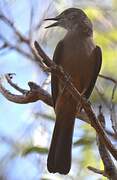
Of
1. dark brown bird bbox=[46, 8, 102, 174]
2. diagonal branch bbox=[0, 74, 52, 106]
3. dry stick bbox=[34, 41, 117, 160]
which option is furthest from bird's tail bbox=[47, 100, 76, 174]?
dry stick bbox=[34, 41, 117, 160]

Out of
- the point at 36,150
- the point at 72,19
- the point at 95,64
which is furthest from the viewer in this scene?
the point at 72,19

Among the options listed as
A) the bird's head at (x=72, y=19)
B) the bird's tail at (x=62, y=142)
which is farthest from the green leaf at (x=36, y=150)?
the bird's head at (x=72, y=19)

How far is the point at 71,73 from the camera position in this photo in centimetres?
353

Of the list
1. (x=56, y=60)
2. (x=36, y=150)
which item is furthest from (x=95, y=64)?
(x=36, y=150)

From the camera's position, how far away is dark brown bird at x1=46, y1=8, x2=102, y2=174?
334 cm

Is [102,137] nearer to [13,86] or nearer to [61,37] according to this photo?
[13,86]

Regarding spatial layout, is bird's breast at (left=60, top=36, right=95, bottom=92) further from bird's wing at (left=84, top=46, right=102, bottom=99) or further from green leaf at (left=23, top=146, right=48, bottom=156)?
green leaf at (left=23, top=146, right=48, bottom=156)

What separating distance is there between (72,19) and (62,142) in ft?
3.77

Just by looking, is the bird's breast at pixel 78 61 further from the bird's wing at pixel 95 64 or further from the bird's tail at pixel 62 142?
the bird's tail at pixel 62 142

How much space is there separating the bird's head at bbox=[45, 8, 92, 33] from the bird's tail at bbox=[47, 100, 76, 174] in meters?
0.76

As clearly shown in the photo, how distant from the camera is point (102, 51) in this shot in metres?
3.54

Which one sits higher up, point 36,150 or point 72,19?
point 36,150

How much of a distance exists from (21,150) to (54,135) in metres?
0.25

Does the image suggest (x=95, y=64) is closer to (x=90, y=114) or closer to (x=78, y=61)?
(x=78, y=61)
